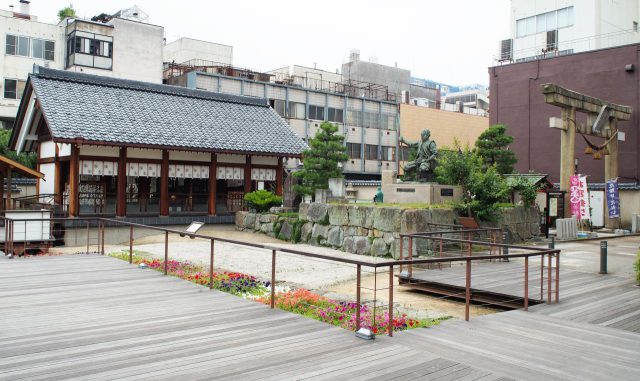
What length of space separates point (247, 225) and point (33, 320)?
17.4 m

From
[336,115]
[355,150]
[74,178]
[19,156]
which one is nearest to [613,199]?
[74,178]

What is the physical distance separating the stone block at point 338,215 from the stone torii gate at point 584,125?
39.9ft

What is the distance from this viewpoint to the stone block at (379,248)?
1802 cm

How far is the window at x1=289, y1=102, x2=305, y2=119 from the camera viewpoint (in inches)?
1858

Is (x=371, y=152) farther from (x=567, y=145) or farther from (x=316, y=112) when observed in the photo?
(x=567, y=145)

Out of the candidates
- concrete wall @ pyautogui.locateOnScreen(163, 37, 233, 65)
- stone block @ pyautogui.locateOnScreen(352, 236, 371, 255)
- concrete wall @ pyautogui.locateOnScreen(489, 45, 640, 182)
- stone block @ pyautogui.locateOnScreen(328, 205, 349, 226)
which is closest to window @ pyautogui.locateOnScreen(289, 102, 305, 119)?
concrete wall @ pyautogui.locateOnScreen(163, 37, 233, 65)

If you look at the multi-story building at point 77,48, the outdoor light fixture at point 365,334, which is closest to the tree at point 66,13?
the multi-story building at point 77,48

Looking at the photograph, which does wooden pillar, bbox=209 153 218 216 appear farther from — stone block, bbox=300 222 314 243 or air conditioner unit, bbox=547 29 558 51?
air conditioner unit, bbox=547 29 558 51

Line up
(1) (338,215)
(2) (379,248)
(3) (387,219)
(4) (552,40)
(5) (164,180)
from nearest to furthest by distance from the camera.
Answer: (3) (387,219)
(2) (379,248)
(1) (338,215)
(5) (164,180)
(4) (552,40)

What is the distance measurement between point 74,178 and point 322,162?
10.7 meters

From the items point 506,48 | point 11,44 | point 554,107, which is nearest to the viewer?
point 554,107

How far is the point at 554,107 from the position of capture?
3706 cm

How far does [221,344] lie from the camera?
6418 millimetres

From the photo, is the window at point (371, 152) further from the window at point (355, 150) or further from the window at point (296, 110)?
the window at point (296, 110)
